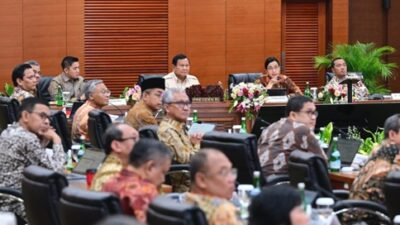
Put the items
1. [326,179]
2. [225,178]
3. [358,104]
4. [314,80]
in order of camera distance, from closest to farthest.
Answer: [225,178] → [326,179] → [358,104] → [314,80]

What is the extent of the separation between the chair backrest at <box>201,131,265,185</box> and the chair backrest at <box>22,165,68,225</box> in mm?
1966

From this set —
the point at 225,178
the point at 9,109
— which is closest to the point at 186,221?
the point at 225,178

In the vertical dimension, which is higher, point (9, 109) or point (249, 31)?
point (249, 31)

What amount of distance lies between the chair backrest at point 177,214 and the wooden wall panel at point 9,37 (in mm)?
11297

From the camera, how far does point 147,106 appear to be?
→ 896 centimetres

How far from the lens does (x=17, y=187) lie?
21.3 feet

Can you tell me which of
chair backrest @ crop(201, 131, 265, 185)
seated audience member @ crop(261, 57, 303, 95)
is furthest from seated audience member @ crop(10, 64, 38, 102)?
chair backrest @ crop(201, 131, 265, 185)

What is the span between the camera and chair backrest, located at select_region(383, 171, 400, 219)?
558 cm

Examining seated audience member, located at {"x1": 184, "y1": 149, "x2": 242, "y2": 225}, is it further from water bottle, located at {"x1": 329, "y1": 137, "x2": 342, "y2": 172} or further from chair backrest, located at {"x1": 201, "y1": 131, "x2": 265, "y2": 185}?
water bottle, located at {"x1": 329, "y1": 137, "x2": 342, "y2": 172}

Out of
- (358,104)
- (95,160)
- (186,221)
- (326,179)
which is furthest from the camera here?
(358,104)

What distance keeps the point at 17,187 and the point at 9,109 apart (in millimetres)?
3656

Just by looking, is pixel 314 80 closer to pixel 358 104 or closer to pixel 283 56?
pixel 283 56

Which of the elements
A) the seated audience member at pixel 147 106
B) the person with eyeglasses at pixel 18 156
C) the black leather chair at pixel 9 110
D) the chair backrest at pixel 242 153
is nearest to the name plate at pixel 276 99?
the seated audience member at pixel 147 106

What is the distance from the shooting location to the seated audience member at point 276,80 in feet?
42.7
